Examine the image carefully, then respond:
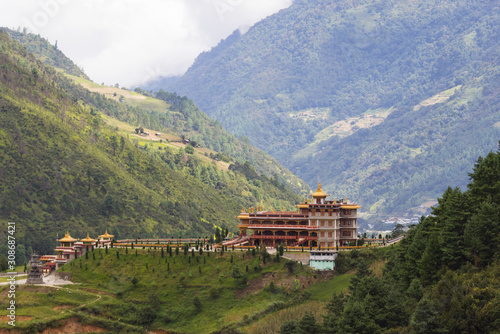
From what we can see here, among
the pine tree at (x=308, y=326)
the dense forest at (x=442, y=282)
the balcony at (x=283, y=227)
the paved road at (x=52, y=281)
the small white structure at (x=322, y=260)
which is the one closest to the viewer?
the dense forest at (x=442, y=282)

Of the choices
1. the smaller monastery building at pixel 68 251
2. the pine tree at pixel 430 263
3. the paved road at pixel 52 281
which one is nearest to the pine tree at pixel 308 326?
the pine tree at pixel 430 263

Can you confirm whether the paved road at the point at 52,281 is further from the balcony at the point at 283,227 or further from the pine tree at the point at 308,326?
the pine tree at the point at 308,326

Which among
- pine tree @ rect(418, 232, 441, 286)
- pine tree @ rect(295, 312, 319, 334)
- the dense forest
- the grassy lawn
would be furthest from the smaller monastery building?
pine tree @ rect(418, 232, 441, 286)

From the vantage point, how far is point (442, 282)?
98.1m

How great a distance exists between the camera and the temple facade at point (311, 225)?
151 meters

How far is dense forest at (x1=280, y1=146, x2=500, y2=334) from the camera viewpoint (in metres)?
88.0

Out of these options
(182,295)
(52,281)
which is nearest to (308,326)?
(182,295)

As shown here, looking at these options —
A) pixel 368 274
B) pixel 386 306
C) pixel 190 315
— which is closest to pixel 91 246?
pixel 190 315

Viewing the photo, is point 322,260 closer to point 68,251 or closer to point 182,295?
point 182,295

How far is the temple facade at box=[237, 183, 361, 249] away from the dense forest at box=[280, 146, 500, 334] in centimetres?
3058

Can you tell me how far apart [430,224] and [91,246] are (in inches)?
2749

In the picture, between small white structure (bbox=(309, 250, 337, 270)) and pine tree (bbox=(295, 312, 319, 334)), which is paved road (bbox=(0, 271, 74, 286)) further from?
pine tree (bbox=(295, 312, 319, 334))

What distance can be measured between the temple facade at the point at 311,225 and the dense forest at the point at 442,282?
30.6 metres

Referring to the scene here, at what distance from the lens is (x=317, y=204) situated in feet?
497
